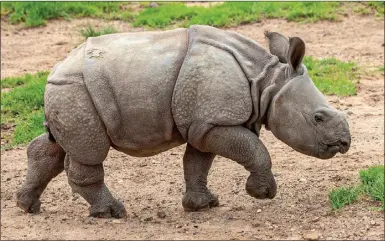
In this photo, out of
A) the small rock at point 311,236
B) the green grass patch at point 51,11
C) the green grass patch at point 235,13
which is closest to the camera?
the small rock at point 311,236

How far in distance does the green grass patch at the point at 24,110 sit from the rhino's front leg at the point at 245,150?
3.62 metres

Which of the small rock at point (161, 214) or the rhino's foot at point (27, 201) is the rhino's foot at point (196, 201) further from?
the rhino's foot at point (27, 201)

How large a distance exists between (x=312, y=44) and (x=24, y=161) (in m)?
5.27

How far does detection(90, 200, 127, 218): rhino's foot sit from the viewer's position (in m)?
7.20

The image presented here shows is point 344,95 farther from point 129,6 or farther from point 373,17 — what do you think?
point 129,6

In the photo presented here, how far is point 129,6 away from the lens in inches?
601

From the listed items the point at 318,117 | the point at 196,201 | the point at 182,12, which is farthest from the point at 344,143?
the point at 182,12

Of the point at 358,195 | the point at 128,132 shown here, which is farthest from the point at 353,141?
the point at 128,132

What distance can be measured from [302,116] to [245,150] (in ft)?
1.62

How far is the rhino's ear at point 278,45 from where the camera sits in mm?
6926

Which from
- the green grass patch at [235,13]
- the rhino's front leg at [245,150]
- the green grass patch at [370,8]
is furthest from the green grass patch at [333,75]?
the rhino's front leg at [245,150]

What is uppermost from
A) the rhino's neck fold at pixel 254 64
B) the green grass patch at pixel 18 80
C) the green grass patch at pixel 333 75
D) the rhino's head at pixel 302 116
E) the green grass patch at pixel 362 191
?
the rhino's neck fold at pixel 254 64

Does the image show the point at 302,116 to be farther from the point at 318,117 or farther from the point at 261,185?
the point at 261,185

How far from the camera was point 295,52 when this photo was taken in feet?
22.2
